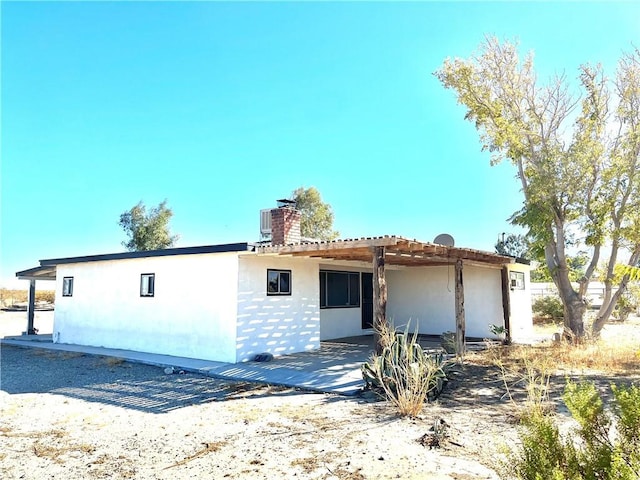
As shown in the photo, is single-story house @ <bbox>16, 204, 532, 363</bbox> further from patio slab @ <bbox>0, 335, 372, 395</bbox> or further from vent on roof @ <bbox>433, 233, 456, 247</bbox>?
vent on roof @ <bbox>433, 233, 456, 247</bbox>

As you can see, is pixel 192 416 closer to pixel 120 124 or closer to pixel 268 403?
pixel 268 403

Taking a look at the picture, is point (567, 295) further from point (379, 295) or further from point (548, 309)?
point (548, 309)

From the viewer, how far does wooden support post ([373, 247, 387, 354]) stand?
740 cm

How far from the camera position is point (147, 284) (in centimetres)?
1096

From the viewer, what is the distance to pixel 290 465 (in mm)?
3838

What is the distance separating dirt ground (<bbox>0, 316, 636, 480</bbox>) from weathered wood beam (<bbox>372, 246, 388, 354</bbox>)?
118cm

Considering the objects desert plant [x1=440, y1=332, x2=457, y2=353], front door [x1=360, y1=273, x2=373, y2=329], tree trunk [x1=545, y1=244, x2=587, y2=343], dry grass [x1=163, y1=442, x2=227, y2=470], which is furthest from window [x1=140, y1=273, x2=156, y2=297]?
tree trunk [x1=545, y1=244, x2=587, y2=343]

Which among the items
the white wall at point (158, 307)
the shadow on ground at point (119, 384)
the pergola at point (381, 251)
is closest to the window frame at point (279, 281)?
the white wall at point (158, 307)

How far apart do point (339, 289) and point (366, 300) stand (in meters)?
1.74

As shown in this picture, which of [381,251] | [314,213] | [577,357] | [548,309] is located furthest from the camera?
[314,213]

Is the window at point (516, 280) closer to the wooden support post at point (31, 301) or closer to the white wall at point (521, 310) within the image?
the white wall at point (521, 310)

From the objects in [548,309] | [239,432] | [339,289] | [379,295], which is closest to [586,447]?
[239,432]

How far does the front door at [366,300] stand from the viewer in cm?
1488

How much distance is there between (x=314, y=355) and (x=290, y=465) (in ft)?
21.5
